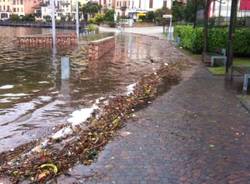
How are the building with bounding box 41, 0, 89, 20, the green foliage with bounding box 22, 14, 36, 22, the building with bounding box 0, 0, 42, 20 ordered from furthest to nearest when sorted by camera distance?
the building with bounding box 0, 0, 42, 20 → the building with bounding box 41, 0, 89, 20 → the green foliage with bounding box 22, 14, 36, 22

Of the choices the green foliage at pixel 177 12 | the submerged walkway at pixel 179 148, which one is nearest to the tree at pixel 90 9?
the green foliage at pixel 177 12

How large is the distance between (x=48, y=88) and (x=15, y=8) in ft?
455

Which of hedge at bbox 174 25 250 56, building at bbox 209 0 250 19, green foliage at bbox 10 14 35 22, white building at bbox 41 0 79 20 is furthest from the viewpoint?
white building at bbox 41 0 79 20

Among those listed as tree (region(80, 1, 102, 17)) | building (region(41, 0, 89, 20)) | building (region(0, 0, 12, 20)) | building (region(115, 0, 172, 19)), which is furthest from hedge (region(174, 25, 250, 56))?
building (region(0, 0, 12, 20))

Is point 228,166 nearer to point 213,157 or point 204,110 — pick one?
point 213,157

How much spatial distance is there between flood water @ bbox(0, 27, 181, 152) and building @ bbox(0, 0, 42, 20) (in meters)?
126

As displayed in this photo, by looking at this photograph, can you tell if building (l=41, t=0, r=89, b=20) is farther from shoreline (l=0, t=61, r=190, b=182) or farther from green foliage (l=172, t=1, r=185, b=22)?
shoreline (l=0, t=61, r=190, b=182)

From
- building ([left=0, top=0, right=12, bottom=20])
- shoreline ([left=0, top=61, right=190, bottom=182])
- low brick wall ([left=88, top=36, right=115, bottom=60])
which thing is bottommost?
building ([left=0, top=0, right=12, bottom=20])

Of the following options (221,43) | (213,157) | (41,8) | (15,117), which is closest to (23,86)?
(15,117)

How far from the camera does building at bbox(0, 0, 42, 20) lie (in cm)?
14825

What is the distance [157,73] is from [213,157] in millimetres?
11966

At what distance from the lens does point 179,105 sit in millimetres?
12398

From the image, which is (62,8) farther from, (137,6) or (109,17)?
(109,17)

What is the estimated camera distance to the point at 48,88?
53.3 feet
